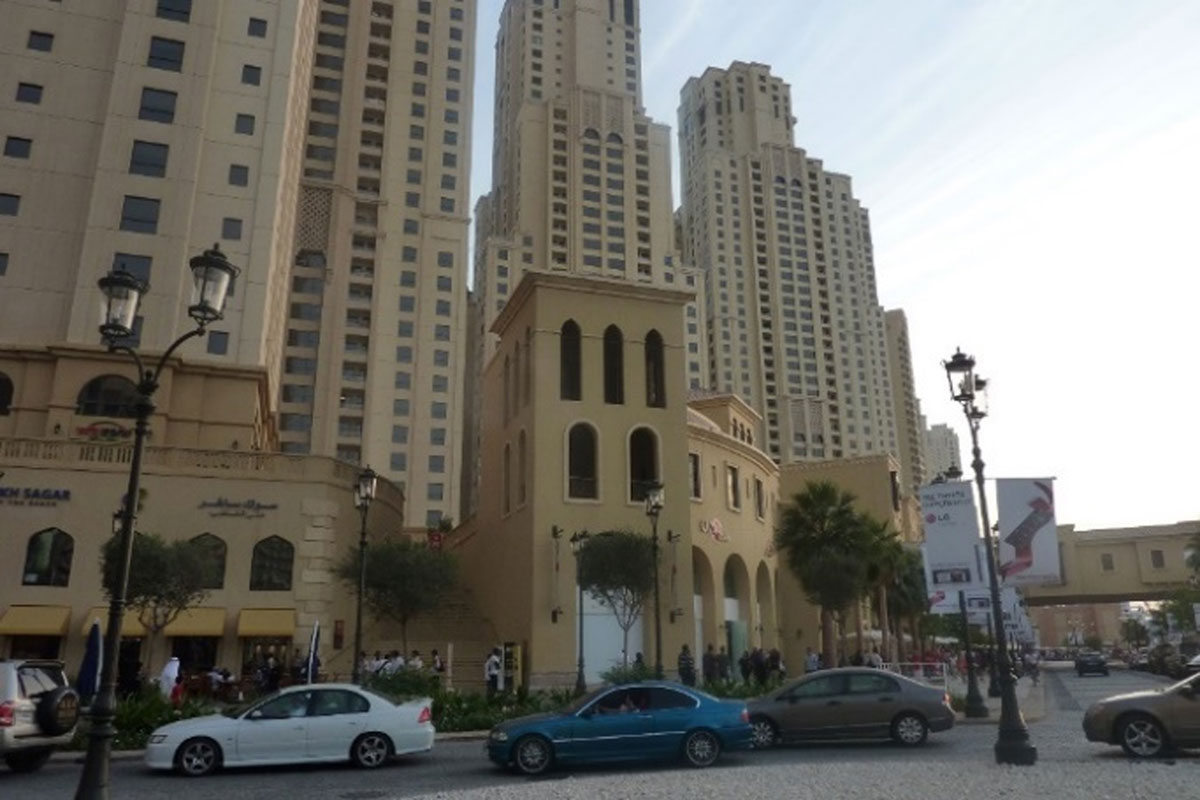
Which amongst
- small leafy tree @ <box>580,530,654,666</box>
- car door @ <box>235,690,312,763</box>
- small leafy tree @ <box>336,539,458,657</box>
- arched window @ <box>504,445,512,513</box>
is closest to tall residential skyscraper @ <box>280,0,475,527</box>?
arched window @ <box>504,445,512,513</box>

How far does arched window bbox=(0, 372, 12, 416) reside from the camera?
120 feet

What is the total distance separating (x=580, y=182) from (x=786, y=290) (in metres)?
37.7

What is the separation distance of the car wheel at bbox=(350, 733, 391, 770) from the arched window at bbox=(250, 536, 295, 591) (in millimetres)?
19593

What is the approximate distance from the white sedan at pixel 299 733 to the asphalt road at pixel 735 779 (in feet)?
0.89

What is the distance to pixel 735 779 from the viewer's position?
11992 mm

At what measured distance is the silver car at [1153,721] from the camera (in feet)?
44.0

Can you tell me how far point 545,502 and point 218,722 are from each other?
19145 mm

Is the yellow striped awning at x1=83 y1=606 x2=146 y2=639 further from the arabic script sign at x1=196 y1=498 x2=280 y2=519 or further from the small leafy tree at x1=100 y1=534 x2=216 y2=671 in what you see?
the arabic script sign at x1=196 y1=498 x2=280 y2=519

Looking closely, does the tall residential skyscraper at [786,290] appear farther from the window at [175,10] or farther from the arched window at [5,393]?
the arched window at [5,393]

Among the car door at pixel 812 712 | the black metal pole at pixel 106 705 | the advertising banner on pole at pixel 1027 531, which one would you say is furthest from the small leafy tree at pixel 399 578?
the black metal pole at pixel 106 705

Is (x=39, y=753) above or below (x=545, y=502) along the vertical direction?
below

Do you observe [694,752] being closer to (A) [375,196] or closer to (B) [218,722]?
(B) [218,722]

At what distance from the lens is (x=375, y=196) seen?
83.6 metres

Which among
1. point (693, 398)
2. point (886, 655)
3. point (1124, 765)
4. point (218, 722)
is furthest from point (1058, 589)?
point (218, 722)
